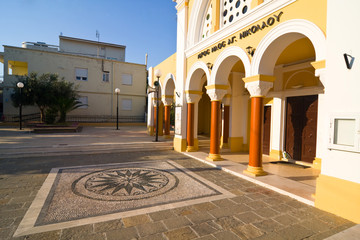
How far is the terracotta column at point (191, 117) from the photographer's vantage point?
29.4 feet

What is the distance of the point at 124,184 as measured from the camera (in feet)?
16.1

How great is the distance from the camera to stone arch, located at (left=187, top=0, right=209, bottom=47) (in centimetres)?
834

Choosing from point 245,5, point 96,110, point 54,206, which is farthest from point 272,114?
point 96,110

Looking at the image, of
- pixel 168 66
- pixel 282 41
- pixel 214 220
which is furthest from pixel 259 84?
pixel 168 66

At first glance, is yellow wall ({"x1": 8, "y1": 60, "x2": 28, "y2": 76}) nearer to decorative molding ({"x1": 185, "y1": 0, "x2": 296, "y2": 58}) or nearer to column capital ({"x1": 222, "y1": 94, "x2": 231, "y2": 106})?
decorative molding ({"x1": 185, "y1": 0, "x2": 296, "y2": 58})

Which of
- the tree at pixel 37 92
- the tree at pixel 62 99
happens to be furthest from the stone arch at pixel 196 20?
the tree at pixel 37 92

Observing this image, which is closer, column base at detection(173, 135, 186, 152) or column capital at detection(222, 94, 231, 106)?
column base at detection(173, 135, 186, 152)

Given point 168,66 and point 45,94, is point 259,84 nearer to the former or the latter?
point 168,66

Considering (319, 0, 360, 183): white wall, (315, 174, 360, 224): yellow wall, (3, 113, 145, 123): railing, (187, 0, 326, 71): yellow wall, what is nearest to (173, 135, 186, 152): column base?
(187, 0, 326, 71): yellow wall

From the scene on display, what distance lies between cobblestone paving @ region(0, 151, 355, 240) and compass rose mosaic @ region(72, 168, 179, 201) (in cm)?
91

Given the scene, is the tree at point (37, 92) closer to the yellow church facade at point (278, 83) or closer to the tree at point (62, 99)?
the tree at point (62, 99)

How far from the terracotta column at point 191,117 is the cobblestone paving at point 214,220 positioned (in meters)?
4.42

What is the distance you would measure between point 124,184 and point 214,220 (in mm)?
2555

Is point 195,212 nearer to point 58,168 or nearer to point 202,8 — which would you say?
point 58,168
